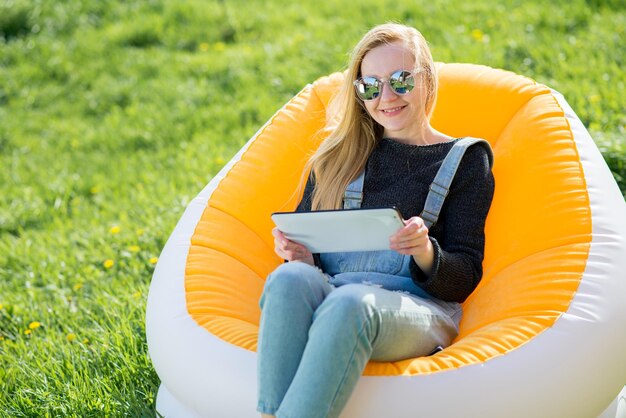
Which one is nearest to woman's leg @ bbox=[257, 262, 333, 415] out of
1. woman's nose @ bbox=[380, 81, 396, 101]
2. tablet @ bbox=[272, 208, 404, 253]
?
tablet @ bbox=[272, 208, 404, 253]

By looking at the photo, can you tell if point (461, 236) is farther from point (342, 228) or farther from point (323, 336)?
point (323, 336)

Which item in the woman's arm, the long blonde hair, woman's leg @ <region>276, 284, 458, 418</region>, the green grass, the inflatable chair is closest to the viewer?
woman's leg @ <region>276, 284, 458, 418</region>

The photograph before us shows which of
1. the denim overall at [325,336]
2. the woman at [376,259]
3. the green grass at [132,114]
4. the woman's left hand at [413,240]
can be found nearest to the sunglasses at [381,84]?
the woman at [376,259]

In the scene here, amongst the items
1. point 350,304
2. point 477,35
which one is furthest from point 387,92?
point 477,35

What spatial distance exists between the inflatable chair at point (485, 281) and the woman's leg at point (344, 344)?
10 centimetres

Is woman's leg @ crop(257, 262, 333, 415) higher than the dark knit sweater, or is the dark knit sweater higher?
the dark knit sweater

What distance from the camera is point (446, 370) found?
2.30 meters

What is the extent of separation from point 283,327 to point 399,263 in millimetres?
560

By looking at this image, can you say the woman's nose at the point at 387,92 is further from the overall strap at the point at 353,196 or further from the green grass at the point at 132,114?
the green grass at the point at 132,114

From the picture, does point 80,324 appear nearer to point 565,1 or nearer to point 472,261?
point 472,261

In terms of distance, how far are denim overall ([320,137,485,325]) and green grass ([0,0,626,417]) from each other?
85 centimetres

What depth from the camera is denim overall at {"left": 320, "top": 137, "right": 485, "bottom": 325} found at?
2.66 m

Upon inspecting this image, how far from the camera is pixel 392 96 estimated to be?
279cm

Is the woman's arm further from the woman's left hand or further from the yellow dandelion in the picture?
the yellow dandelion
